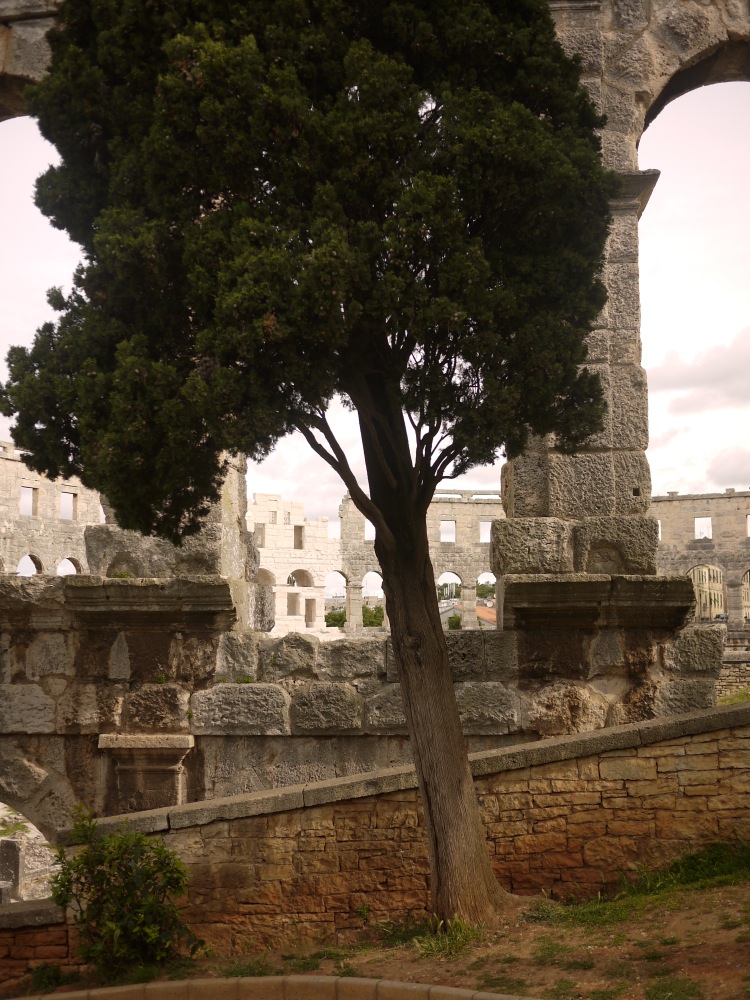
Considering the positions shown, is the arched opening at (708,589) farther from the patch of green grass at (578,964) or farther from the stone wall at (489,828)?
the patch of green grass at (578,964)

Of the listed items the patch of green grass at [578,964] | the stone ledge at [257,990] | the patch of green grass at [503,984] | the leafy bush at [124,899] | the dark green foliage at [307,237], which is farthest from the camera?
the leafy bush at [124,899]

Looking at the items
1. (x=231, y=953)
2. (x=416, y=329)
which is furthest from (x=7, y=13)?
(x=231, y=953)

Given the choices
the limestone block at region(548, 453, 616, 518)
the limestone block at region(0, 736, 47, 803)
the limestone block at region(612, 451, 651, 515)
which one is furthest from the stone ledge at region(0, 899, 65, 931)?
the limestone block at region(612, 451, 651, 515)

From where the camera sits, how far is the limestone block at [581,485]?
25.0ft

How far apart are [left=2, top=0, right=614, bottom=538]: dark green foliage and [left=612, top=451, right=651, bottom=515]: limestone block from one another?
191cm

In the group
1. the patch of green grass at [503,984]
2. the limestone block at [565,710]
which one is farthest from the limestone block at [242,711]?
the patch of green grass at [503,984]

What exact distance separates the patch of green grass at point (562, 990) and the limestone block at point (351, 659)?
3045mm

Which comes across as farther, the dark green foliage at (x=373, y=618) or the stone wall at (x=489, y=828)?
the dark green foliage at (x=373, y=618)

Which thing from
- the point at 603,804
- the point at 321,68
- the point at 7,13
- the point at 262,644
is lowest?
the point at 603,804

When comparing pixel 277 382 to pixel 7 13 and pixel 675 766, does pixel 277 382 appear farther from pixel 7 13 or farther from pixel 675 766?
pixel 7 13

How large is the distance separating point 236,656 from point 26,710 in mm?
1516

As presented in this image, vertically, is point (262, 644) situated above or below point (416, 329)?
below

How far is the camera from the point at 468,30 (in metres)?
5.39

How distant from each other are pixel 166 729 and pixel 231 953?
1983 mm
